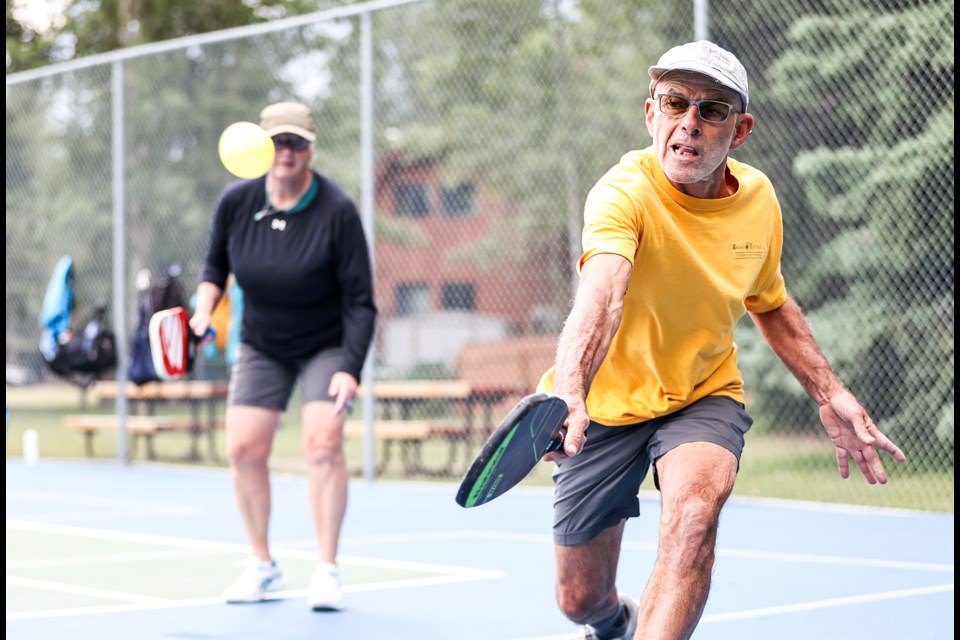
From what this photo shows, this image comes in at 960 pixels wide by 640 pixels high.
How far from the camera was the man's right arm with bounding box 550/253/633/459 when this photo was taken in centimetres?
325

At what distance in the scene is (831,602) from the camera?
6.27 m

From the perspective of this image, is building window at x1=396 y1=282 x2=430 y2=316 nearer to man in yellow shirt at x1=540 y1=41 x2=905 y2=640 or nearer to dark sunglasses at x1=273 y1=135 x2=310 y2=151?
dark sunglasses at x1=273 y1=135 x2=310 y2=151

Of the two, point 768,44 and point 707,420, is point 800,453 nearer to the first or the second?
point 768,44

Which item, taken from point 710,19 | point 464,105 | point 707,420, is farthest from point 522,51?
point 707,420

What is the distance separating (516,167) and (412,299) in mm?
1983

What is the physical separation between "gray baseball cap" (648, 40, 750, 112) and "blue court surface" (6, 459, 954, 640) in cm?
252

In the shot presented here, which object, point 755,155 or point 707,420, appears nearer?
point 707,420

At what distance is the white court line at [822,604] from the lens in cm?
590

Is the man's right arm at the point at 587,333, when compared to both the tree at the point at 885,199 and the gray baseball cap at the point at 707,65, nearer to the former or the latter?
the gray baseball cap at the point at 707,65

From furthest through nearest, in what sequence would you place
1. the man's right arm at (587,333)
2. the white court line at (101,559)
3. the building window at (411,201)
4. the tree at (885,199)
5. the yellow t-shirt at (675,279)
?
1. the building window at (411,201)
2. the tree at (885,199)
3. the white court line at (101,559)
4. the yellow t-shirt at (675,279)
5. the man's right arm at (587,333)

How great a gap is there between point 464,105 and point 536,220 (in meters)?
3.05

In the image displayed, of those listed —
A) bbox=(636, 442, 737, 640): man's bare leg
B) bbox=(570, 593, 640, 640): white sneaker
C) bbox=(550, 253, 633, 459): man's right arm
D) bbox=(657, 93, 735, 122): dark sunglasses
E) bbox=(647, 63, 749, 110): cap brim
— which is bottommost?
bbox=(570, 593, 640, 640): white sneaker

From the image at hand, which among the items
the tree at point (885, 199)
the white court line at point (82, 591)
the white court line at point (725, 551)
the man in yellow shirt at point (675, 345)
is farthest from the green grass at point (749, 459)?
the man in yellow shirt at point (675, 345)

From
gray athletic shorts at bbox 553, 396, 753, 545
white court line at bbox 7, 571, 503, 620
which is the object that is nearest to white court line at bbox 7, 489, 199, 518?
white court line at bbox 7, 571, 503, 620
